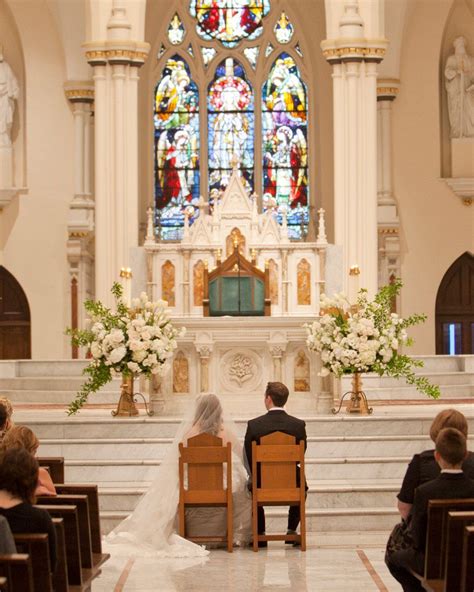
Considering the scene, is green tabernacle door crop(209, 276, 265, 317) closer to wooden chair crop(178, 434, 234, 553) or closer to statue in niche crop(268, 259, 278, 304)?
statue in niche crop(268, 259, 278, 304)

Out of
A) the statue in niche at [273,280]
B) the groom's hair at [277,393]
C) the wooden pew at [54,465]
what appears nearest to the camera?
the wooden pew at [54,465]

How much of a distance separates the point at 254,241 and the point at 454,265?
6674 mm

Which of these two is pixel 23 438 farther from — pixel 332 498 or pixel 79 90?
pixel 79 90

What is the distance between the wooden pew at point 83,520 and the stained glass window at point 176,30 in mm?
17593

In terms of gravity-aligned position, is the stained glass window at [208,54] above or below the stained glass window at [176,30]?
below

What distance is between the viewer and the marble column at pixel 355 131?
19.5 metres

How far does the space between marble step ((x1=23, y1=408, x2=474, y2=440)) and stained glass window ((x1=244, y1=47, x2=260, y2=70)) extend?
12.4 meters

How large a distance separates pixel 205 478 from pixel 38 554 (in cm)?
435

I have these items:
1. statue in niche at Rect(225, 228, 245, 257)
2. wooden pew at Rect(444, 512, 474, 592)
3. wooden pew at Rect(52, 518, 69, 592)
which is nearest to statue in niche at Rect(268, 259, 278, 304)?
statue in niche at Rect(225, 228, 245, 257)

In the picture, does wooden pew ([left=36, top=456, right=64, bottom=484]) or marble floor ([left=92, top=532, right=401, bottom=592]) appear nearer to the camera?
marble floor ([left=92, top=532, right=401, bottom=592])

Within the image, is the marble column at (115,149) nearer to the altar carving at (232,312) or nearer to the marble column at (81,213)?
the altar carving at (232,312)

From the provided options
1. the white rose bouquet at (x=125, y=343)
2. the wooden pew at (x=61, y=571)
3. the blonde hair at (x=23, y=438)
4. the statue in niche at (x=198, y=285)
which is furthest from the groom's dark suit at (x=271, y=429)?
the statue in niche at (x=198, y=285)

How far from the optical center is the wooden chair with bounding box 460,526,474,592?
268 inches

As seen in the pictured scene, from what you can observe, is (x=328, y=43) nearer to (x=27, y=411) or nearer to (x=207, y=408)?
(x=27, y=411)
